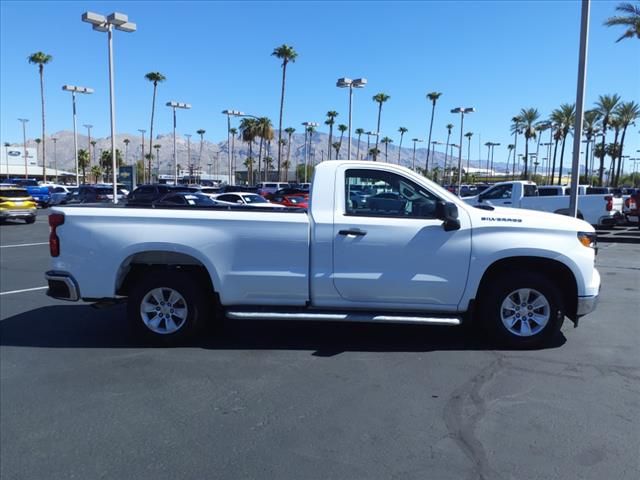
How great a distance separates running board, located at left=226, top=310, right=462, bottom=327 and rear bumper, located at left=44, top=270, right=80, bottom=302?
5.47 feet

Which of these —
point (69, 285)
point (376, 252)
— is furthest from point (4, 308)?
point (376, 252)

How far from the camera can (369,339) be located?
5.89 meters

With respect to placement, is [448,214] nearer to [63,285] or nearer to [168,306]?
[168,306]

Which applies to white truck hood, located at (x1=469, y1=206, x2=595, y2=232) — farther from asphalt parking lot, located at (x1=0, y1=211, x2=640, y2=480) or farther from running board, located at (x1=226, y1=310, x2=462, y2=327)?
asphalt parking lot, located at (x1=0, y1=211, x2=640, y2=480)

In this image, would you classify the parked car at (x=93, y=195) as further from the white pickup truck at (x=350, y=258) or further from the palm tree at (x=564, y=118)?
the palm tree at (x=564, y=118)

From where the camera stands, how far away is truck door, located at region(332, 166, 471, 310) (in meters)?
5.30

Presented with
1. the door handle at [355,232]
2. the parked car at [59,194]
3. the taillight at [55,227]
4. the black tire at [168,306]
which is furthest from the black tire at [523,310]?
the parked car at [59,194]

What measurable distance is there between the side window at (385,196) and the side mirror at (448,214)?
117 millimetres

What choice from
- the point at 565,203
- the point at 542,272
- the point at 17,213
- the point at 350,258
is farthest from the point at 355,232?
the point at 17,213

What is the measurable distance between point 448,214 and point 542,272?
4.36 ft

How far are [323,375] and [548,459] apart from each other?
2062mm

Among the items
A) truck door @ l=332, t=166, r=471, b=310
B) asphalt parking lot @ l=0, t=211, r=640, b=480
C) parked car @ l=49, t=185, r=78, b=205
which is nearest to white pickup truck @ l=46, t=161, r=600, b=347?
truck door @ l=332, t=166, r=471, b=310

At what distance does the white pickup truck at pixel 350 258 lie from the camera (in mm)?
5312

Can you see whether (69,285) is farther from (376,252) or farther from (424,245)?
(424,245)
